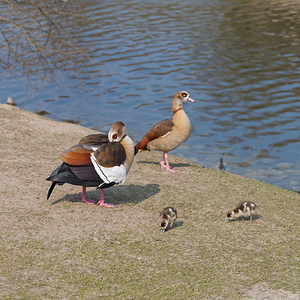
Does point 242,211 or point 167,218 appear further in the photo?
point 242,211

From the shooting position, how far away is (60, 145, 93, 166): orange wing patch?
24.4ft

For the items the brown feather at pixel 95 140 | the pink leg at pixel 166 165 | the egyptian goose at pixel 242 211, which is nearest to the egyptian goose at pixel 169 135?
the pink leg at pixel 166 165

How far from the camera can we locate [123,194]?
8.74 metres

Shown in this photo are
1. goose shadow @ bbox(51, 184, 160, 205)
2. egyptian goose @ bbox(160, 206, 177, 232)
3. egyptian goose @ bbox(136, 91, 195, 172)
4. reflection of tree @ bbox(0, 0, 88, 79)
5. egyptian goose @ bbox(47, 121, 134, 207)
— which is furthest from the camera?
reflection of tree @ bbox(0, 0, 88, 79)

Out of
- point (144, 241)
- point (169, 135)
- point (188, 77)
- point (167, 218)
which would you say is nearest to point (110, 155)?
point (167, 218)

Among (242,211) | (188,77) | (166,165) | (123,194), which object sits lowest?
(188,77)

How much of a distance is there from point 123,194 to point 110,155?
1.39 m

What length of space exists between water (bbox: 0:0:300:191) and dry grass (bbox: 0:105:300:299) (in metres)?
4.97

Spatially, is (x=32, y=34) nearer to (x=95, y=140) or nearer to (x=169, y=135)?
(x=169, y=135)

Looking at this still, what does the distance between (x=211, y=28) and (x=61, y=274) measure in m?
26.2

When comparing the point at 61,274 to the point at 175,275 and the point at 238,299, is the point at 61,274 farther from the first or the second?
the point at 238,299

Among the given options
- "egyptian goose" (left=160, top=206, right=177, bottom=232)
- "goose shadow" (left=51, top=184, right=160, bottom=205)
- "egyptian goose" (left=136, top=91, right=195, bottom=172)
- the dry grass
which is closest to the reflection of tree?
"egyptian goose" (left=136, top=91, right=195, bottom=172)

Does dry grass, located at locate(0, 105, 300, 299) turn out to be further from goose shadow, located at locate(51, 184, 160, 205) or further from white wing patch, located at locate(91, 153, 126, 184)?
white wing patch, located at locate(91, 153, 126, 184)

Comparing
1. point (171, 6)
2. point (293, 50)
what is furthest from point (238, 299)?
point (171, 6)
